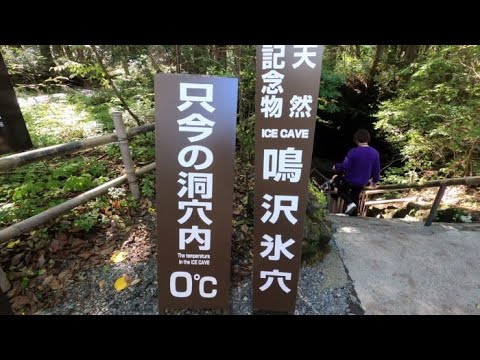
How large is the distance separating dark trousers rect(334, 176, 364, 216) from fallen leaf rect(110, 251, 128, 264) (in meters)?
3.81

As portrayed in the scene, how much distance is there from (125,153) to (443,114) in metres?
5.58

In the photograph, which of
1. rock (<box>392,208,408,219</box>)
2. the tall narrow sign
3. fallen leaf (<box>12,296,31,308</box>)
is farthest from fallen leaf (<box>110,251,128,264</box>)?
rock (<box>392,208,408,219</box>)

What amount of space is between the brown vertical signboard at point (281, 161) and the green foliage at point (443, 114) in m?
4.00

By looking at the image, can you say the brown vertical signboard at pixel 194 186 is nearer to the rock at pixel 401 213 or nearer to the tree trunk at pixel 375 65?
the rock at pixel 401 213

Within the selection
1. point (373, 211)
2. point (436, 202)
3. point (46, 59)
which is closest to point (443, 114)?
point (436, 202)

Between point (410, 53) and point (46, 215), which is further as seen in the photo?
point (410, 53)

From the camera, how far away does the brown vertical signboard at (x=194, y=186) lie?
7.06 feet

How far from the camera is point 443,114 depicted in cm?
544

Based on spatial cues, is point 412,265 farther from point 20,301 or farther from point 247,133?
point 20,301

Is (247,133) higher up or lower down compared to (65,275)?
higher up

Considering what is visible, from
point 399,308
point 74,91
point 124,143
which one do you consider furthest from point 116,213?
point 74,91

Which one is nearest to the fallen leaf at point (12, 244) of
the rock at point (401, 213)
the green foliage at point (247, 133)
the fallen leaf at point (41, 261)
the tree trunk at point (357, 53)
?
the fallen leaf at point (41, 261)

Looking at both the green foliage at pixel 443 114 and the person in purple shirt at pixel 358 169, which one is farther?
the green foliage at pixel 443 114

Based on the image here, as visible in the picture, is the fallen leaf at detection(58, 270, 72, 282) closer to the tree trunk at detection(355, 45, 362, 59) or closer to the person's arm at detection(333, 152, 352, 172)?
the person's arm at detection(333, 152, 352, 172)
